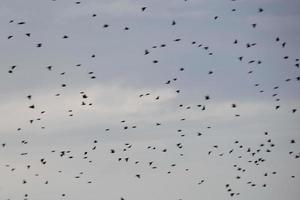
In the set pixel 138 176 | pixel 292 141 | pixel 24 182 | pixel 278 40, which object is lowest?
pixel 24 182

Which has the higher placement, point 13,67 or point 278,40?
point 278,40

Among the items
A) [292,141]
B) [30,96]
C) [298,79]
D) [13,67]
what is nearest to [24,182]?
[30,96]

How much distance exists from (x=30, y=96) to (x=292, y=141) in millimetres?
56760

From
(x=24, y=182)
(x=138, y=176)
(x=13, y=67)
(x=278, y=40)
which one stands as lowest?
(x=24, y=182)

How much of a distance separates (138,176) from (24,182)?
1053 inches

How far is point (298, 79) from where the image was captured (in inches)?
1587

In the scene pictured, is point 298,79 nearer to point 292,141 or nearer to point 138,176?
point 292,141

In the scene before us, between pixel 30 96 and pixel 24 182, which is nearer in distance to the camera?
pixel 30 96

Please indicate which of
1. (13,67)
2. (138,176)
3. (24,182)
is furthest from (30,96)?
(138,176)

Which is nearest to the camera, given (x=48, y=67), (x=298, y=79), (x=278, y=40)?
(x=278, y=40)

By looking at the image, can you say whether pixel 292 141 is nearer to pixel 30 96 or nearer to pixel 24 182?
pixel 30 96

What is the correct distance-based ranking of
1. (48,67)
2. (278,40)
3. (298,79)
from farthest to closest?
(298,79), (48,67), (278,40)

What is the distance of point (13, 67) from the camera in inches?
1483

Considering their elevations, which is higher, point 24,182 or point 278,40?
point 278,40
